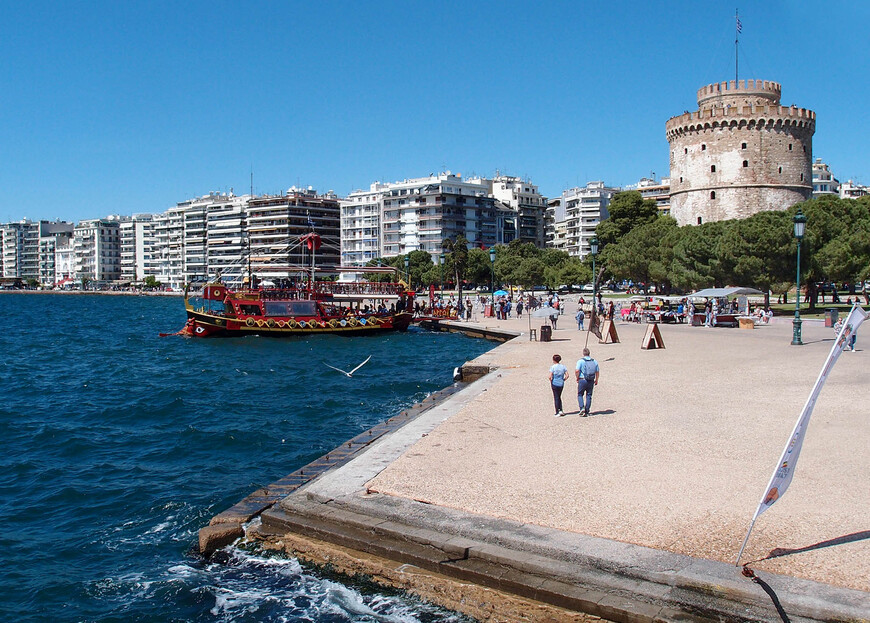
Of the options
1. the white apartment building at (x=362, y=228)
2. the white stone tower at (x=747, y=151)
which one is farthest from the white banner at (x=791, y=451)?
the white apartment building at (x=362, y=228)

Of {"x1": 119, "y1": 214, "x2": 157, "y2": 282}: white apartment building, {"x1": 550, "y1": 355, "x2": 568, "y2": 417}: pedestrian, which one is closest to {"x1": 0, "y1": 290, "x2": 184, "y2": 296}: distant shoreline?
{"x1": 119, "y1": 214, "x2": 157, "y2": 282}: white apartment building

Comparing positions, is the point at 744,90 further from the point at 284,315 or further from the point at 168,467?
the point at 168,467

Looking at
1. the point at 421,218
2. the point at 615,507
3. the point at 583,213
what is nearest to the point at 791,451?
the point at 615,507

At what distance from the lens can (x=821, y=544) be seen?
699cm

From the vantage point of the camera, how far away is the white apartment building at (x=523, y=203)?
118250 mm

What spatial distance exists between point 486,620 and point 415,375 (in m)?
19.1

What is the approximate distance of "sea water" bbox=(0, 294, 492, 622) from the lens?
8.17 metres

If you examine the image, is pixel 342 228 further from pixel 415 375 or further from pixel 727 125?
pixel 415 375

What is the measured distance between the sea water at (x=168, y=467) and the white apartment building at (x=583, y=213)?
86.4m

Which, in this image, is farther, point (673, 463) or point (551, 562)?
point (673, 463)

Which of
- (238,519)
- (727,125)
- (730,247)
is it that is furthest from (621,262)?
(238,519)

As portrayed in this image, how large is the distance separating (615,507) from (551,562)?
1.42 meters

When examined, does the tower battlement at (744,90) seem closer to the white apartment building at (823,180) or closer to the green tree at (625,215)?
the green tree at (625,215)

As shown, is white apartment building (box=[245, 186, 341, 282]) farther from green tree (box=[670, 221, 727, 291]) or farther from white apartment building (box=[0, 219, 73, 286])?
green tree (box=[670, 221, 727, 291])
